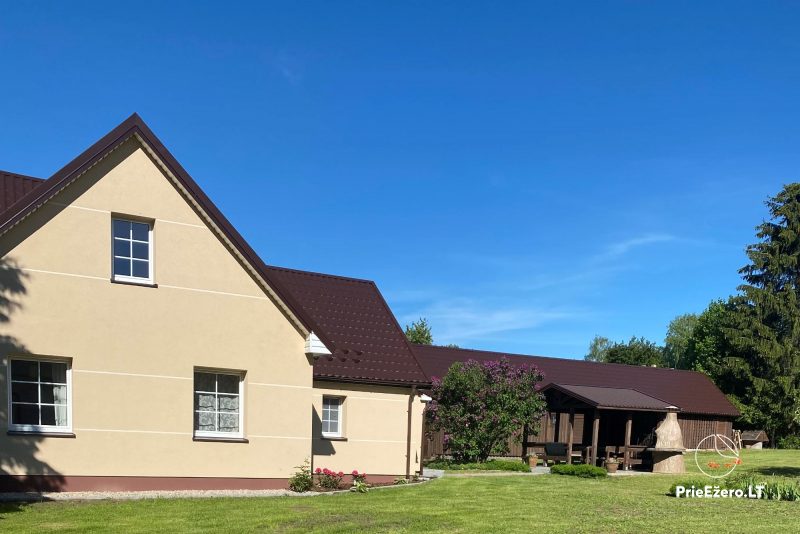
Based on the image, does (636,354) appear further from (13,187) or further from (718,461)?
(13,187)

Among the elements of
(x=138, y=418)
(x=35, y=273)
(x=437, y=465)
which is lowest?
(x=437, y=465)

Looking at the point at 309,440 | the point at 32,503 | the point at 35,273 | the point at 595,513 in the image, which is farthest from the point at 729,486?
the point at 35,273

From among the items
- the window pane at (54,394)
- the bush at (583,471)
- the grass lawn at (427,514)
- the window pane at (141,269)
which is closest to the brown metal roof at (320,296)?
the window pane at (141,269)

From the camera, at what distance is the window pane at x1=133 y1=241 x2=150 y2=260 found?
14305mm

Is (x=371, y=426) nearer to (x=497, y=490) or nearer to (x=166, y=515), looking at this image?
(x=497, y=490)

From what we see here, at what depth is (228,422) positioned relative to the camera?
1511 cm

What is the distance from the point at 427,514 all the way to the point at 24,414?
814cm

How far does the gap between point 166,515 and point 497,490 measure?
8634 mm

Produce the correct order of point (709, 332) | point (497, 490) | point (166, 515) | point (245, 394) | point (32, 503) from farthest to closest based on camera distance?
point (709, 332)
point (497, 490)
point (245, 394)
point (32, 503)
point (166, 515)

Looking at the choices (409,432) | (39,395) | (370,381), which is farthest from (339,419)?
(39,395)

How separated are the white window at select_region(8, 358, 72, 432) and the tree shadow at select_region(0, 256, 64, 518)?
0.14 m

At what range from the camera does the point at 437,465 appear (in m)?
24.1

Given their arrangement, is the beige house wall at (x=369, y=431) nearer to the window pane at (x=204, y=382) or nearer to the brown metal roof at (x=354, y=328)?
the brown metal roof at (x=354, y=328)

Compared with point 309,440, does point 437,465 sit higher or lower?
lower
